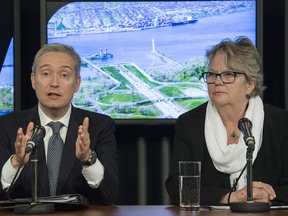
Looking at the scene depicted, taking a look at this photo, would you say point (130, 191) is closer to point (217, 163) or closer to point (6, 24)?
point (6, 24)

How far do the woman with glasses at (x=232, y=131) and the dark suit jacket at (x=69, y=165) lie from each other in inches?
11.0

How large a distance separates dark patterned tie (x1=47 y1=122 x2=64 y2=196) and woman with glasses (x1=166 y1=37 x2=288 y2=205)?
0.49 m

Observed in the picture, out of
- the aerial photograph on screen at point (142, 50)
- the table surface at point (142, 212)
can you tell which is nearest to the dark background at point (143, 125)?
the aerial photograph on screen at point (142, 50)

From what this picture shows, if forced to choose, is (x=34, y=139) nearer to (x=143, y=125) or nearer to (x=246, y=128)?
(x=246, y=128)

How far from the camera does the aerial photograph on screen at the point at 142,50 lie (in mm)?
5070

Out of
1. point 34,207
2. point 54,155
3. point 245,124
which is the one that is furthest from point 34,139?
point 245,124

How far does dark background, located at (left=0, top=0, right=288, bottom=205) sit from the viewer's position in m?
5.29

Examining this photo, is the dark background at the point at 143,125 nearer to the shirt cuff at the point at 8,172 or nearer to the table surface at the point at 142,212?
the shirt cuff at the point at 8,172

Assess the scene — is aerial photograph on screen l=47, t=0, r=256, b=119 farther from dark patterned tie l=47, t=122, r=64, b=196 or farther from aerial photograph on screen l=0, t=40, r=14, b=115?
dark patterned tie l=47, t=122, r=64, b=196

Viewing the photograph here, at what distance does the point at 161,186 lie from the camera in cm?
534

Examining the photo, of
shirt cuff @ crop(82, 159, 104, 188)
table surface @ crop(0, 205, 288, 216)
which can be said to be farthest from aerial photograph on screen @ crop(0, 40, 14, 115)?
table surface @ crop(0, 205, 288, 216)

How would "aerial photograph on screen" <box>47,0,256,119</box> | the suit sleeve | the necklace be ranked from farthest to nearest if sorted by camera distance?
"aerial photograph on screen" <box>47,0,256,119</box>, the necklace, the suit sleeve

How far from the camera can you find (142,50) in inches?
201

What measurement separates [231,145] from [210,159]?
0.11 metres
